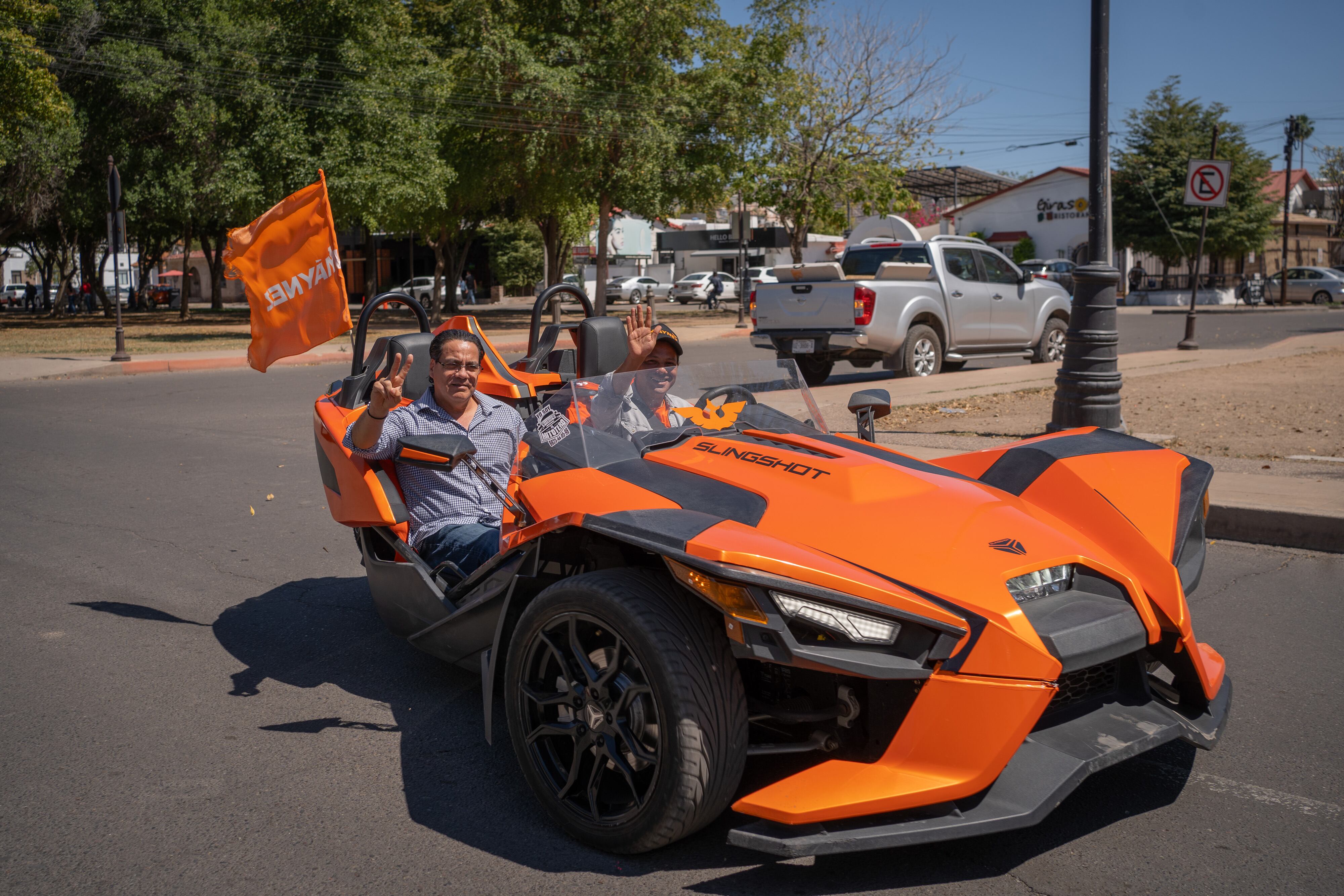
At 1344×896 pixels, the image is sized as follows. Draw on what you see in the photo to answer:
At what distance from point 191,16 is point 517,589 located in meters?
29.4

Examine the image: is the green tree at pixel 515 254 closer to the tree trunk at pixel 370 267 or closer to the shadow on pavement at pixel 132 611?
the tree trunk at pixel 370 267

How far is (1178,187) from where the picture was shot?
45.8 m

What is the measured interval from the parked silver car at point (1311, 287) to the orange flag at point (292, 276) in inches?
1752

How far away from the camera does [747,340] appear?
26.2 m

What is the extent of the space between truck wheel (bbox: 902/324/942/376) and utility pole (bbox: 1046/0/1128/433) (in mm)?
6290

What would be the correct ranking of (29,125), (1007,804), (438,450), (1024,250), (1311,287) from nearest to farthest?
(1007,804)
(438,450)
(29,125)
(1311,287)
(1024,250)

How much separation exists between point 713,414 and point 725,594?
131 centimetres

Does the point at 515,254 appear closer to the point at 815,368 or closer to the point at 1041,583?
the point at 815,368

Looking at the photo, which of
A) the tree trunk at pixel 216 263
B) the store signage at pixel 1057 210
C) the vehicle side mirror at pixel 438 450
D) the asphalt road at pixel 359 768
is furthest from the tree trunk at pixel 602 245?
the store signage at pixel 1057 210

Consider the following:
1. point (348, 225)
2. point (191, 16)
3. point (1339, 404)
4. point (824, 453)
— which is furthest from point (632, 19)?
point (824, 453)

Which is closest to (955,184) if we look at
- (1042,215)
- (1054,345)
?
(1042,215)

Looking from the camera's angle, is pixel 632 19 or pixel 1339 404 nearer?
pixel 1339 404

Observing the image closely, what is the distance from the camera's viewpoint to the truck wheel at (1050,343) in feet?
55.8

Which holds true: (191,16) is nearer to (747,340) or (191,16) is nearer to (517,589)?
(747,340)
